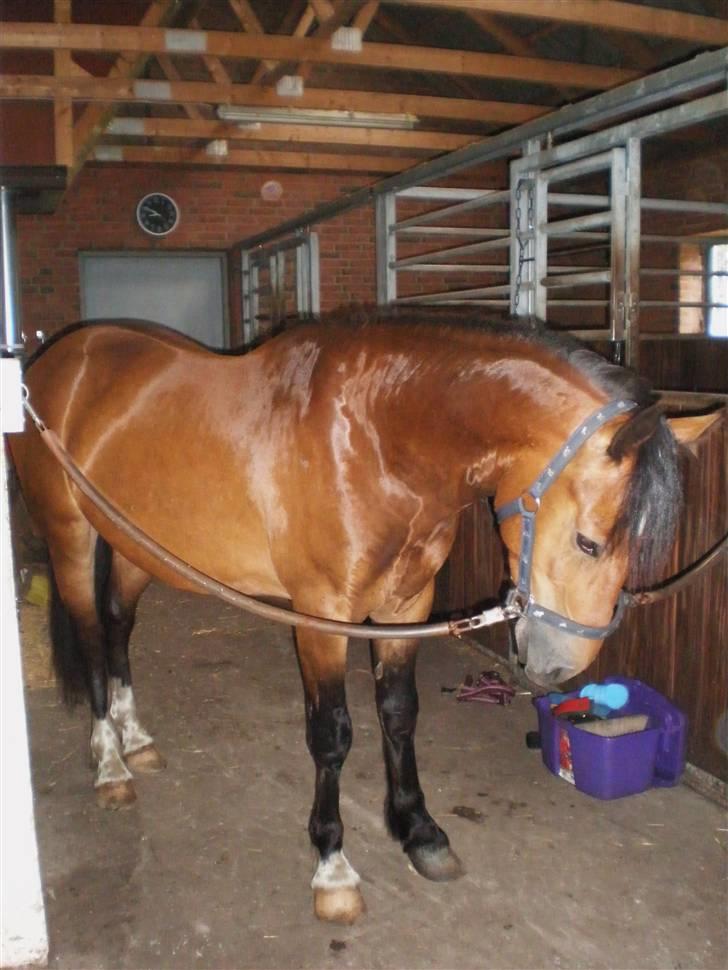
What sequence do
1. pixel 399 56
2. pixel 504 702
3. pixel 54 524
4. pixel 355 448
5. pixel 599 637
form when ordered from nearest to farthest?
pixel 599 637 → pixel 355 448 → pixel 54 524 → pixel 504 702 → pixel 399 56

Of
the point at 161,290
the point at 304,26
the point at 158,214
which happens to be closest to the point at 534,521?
the point at 304,26

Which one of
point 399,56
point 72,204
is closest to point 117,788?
point 399,56

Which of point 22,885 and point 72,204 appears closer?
point 22,885

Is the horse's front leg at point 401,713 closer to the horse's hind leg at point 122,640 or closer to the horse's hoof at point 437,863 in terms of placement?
the horse's hoof at point 437,863

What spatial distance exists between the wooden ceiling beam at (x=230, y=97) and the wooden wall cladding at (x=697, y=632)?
146 inches

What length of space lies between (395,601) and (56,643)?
1416mm

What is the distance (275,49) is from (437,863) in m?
4.01

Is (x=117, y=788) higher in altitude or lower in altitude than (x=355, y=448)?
lower

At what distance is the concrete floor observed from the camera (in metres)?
1.95

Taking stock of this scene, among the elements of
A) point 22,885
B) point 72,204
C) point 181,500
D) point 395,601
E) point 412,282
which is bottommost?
point 22,885

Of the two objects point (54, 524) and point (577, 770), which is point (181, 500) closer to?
point (54, 524)

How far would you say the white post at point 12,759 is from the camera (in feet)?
5.91

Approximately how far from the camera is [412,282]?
8523 mm

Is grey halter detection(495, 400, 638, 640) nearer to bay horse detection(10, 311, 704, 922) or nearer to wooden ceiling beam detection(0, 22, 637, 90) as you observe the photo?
bay horse detection(10, 311, 704, 922)
